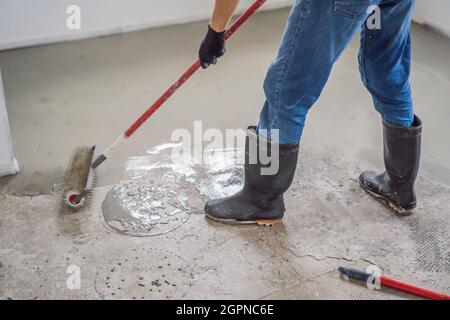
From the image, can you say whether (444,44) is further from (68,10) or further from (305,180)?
(68,10)

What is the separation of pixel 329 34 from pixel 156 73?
1716 mm

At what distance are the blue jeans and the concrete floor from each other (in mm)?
409

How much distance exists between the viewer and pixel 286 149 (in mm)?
1939

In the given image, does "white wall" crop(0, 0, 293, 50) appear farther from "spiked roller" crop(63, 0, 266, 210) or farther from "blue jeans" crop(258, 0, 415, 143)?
"blue jeans" crop(258, 0, 415, 143)

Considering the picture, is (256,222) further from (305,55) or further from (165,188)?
(305,55)

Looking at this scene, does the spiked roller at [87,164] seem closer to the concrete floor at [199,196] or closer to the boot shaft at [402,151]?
the concrete floor at [199,196]

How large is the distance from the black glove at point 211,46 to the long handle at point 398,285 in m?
0.84

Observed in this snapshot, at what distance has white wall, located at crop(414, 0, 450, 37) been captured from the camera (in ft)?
11.7

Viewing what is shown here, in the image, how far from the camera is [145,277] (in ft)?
6.15

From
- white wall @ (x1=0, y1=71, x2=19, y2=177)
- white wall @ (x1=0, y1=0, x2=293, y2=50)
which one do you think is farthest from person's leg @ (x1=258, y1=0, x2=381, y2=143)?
white wall @ (x1=0, y1=0, x2=293, y2=50)

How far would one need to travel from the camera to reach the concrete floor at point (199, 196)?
6.16 feet

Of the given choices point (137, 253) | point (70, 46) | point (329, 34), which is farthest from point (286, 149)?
point (70, 46)

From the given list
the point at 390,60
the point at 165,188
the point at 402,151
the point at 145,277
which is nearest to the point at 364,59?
the point at 390,60

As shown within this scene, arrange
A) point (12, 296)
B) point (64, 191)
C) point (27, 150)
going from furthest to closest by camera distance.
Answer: point (27, 150), point (64, 191), point (12, 296)
